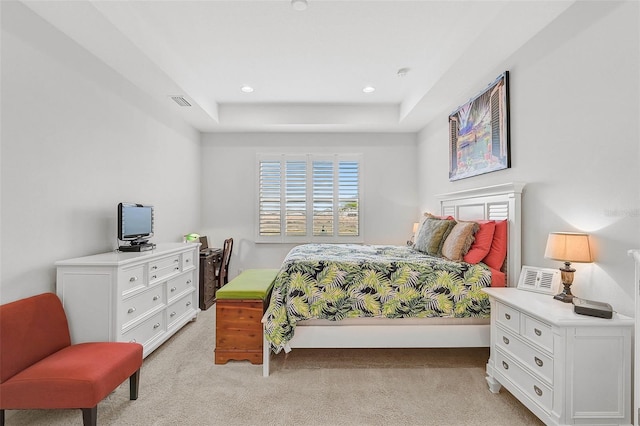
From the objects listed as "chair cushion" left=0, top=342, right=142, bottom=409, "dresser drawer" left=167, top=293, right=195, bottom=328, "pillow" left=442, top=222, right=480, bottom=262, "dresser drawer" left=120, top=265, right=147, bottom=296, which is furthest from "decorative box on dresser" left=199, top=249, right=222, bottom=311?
"pillow" left=442, top=222, right=480, bottom=262

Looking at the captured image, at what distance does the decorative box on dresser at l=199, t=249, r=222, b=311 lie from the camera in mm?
4203

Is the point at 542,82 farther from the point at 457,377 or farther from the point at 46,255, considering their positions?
the point at 46,255

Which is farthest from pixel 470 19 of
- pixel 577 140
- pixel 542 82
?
pixel 577 140

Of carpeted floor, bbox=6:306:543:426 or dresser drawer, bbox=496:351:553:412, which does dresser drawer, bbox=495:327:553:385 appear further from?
carpeted floor, bbox=6:306:543:426

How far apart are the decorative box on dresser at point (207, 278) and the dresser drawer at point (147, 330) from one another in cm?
120

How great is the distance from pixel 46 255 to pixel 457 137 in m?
4.16

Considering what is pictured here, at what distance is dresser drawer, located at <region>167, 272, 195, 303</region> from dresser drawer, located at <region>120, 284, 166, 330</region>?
0.36 ft

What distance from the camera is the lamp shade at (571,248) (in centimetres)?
186

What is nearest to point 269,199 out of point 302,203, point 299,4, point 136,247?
point 302,203

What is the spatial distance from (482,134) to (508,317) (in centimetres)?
191

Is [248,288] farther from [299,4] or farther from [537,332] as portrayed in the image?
[299,4]

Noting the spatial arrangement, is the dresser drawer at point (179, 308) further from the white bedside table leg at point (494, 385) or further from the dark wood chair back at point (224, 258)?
the white bedside table leg at point (494, 385)

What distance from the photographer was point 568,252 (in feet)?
6.19

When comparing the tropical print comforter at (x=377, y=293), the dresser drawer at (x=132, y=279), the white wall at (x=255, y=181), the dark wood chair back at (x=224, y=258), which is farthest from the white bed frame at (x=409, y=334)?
the white wall at (x=255, y=181)
